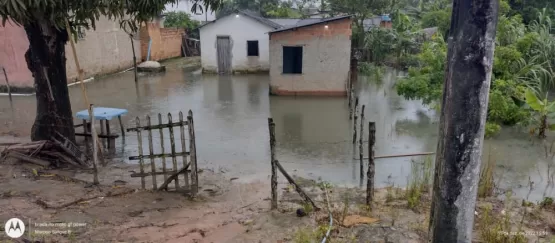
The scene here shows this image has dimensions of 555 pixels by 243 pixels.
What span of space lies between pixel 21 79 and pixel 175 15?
1511cm

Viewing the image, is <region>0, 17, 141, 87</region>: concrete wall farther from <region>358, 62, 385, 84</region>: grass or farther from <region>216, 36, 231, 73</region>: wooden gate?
<region>358, 62, 385, 84</region>: grass

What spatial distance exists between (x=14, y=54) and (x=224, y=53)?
8592 millimetres

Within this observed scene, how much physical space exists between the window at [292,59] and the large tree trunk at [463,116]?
1198cm

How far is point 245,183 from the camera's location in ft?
25.1

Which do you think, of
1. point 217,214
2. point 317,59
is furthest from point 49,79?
point 317,59

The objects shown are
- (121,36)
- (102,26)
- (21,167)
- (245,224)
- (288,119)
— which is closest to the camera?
(245,224)

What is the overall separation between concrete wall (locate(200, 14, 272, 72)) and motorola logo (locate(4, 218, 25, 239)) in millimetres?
15924

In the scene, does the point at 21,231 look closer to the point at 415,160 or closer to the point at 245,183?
the point at 245,183

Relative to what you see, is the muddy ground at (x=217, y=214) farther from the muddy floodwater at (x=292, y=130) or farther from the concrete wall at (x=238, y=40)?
the concrete wall at (x=238, y=40)

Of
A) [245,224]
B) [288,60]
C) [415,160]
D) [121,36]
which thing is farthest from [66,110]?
[121,36]

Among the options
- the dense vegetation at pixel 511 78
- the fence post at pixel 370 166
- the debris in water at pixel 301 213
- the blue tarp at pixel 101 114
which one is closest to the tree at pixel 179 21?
the dense vegetation at pixel 511 78

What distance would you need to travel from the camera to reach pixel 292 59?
1584 cm

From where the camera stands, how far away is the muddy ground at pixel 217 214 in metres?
5.04

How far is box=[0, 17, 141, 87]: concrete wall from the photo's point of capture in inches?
615
